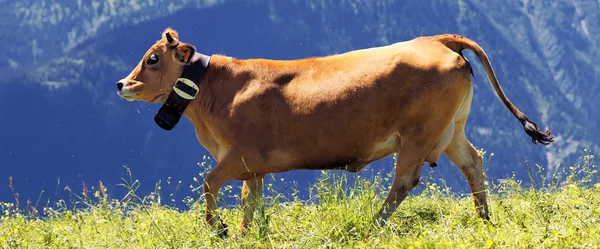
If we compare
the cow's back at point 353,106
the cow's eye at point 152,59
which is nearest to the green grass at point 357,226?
the cow's back at point 353,106

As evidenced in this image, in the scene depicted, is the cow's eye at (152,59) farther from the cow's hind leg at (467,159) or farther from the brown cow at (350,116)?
the cow's hind leg at (467,159)

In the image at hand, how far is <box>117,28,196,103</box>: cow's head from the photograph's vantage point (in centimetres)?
1052

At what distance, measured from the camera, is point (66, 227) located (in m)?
10.4

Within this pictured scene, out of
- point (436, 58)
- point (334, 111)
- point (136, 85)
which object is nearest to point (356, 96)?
point (334, 111)

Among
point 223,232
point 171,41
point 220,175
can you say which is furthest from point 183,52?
point 223,232

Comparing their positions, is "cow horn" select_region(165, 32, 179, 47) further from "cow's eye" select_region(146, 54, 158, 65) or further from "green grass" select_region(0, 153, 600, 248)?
"green grass" select_region(0, 153, 600, 248)

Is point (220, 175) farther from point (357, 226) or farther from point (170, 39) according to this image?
point (170, 39)

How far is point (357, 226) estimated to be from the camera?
8203 millimetres

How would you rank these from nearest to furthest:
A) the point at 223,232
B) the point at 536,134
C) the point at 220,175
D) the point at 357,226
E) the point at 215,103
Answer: the point at 357,226 < the point at 223,232 < the point at 220,175 < the point at 536,134 < the point at 215,103

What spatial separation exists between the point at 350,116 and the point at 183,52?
2282mm

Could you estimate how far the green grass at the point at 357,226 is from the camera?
23.5 feet

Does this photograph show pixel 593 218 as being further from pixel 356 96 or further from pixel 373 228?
pixel 356 96

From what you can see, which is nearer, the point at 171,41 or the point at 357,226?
the point at 357,226

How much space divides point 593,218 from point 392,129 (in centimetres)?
247
